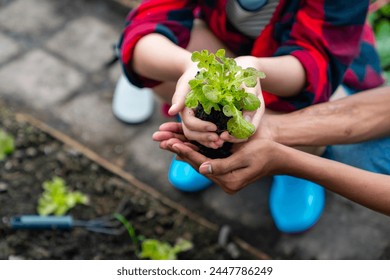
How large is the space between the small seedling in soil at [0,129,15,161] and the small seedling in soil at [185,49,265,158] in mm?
1252

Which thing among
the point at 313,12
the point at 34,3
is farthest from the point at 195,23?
the point at 34,3

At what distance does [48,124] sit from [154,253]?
2.68 feet

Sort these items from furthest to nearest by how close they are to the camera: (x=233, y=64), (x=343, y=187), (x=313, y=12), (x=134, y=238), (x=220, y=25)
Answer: (x=134, y=238) < (x=220, y=25) < (x=313, y=12) < (x=343, y=187) < (x=233, y=64)

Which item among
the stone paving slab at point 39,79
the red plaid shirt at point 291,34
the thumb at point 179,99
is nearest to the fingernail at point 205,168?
the thumb at point 179,99

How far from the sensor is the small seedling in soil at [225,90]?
151 centimetres

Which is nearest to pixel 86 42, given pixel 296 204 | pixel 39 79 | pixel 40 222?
pixel 39 79

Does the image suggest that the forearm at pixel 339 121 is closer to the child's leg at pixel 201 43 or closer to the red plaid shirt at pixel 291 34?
the red plaid shirt at pixel 291 34

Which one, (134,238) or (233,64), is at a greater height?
(233,64)

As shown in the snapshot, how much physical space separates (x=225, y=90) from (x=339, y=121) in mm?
628

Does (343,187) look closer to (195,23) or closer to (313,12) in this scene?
(313,12)

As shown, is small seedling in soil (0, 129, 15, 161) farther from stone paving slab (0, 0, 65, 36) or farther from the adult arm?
the adult arm

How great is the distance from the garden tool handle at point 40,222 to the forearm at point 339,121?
2.95 feet

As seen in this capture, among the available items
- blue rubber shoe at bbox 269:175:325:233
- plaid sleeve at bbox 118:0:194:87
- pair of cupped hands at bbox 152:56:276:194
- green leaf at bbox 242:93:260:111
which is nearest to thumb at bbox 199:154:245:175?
pair of cupped hands at bbox 152:56:276:194

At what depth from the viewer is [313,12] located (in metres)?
1.97
